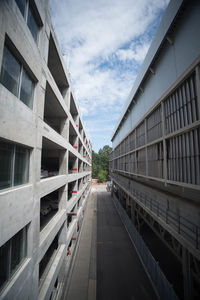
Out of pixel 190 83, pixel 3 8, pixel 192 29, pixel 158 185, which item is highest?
pixel 192 29

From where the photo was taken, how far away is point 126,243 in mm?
14148

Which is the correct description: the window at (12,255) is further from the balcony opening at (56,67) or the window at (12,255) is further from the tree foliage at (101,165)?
the tree foliage at (101,165)

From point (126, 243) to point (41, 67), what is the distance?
17188 mm

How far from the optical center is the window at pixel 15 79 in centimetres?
422

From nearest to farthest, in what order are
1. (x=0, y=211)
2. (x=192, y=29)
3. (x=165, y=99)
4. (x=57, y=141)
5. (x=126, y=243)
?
(x=0, y=211) → (x=192, y=29) → (x=165, y=99) → (x=57, y=141) → (x=126, y=243)

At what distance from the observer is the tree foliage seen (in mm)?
68438

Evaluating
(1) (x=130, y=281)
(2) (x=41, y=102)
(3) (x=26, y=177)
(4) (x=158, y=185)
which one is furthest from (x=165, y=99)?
(1) (x=130, y=281)

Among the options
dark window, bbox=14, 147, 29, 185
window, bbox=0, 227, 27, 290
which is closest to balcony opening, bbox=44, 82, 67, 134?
dark window, bbox=14, 147, 29, 185

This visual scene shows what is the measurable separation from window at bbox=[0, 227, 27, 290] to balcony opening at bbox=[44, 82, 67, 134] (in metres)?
7.44

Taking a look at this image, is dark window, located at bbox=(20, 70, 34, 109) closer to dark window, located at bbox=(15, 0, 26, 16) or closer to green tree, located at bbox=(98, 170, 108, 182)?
dark window, located at bbox=(15, 0, 26, 16)

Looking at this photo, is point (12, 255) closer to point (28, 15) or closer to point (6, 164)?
point (6, 164)

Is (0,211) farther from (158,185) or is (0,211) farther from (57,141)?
(158,185)

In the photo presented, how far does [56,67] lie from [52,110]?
3244mm

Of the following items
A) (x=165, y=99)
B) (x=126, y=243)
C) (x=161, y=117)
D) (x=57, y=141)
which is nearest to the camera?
(x=165, y=99)
